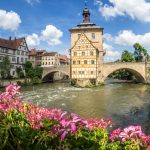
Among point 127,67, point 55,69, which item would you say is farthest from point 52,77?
point 127,67

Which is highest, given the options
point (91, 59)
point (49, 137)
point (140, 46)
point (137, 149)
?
point (140, 46)

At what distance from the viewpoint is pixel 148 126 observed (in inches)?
630

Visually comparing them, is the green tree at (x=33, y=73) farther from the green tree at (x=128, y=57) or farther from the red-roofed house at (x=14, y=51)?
the green tree at (x=128, y=57)

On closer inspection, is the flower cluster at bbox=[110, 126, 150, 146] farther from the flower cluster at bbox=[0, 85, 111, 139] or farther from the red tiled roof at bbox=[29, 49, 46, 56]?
the red tiled roof at bbox=[29, 49, 46, 56]

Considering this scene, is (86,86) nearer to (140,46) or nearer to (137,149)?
(140,46)

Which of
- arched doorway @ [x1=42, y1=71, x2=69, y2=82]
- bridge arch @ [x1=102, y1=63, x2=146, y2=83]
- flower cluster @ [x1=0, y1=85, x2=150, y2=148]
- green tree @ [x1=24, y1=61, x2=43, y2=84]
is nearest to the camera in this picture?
flower cluster @ [x1=0, y1=85, x2=150, y2=148]

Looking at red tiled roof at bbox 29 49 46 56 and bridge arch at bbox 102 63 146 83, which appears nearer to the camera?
bridge arch at bbox 102 63 146 83

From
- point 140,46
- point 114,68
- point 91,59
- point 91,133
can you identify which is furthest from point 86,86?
point 91,133

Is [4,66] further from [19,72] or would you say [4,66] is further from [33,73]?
[19,72]

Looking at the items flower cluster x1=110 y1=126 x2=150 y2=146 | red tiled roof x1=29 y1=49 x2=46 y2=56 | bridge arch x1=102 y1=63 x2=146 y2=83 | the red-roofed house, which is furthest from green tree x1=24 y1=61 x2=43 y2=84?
flower cluster x1=110 y1=126 x2=150 y2=146

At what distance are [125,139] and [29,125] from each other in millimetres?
1112

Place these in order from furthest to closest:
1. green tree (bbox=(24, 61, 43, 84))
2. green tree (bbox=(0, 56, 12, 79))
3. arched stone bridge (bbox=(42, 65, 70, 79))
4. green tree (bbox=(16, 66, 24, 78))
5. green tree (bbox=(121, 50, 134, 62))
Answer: green tree (bbox=(121, 50, 134, 62)) < green tree (bbox=(16, 66, 24, 78)) < arched stone bridge (bbox=(42, 65, 70, 79)) < green tree (bbox=(24, 61, 43, 84)) < green tree (bbox=(0, 56, 12, 79))

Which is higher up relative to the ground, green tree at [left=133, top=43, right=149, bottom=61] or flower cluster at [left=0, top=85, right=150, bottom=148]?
green tree at [left=133, top=43, right=149, bottom=61]

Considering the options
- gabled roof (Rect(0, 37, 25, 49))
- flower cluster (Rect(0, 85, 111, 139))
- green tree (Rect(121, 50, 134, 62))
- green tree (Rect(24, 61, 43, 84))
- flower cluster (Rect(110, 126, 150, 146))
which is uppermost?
gabled roof (Rect(0, 37, 25, 49))
